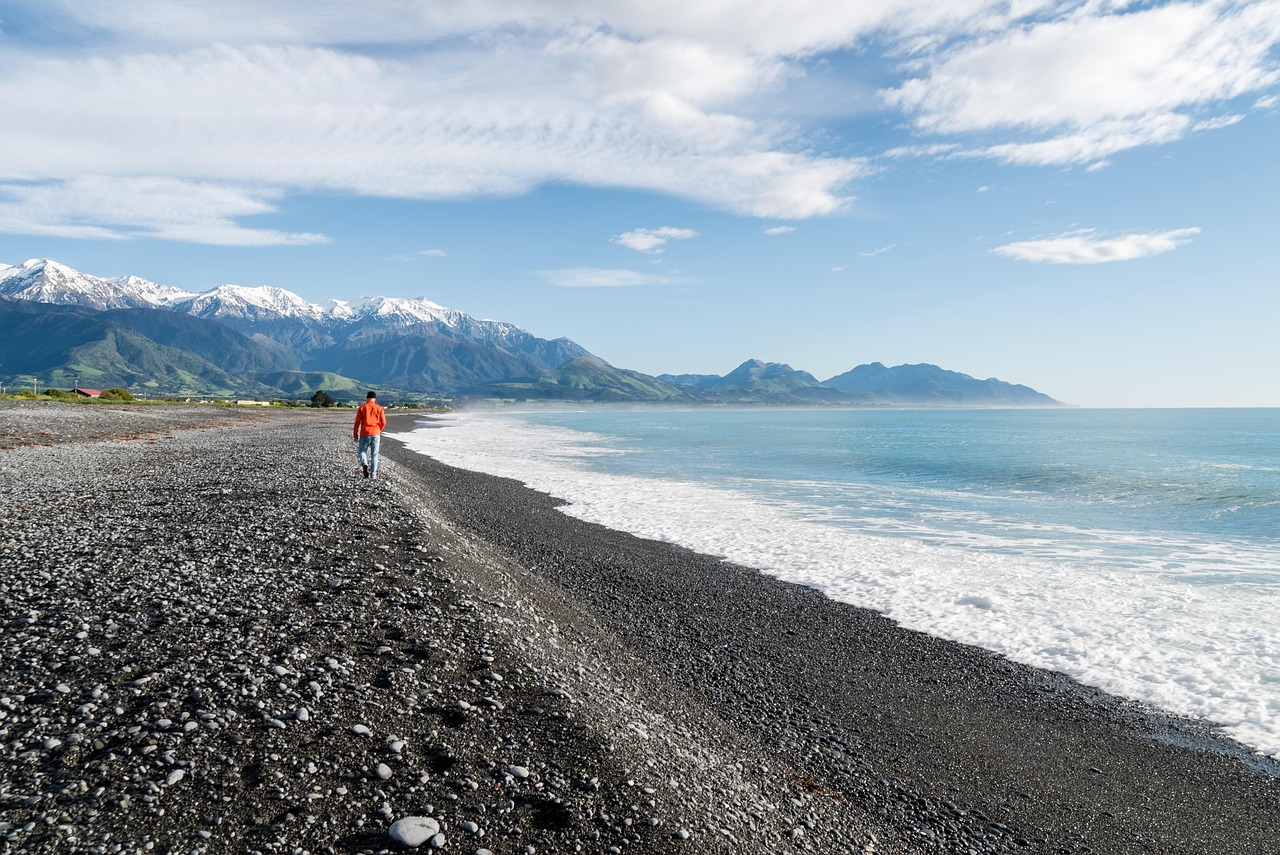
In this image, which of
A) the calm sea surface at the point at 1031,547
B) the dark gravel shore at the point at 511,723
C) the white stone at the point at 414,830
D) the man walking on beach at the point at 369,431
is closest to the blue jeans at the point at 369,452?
the man walking on beach at the point at 369,431

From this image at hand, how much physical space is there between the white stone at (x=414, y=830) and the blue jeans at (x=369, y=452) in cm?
2019

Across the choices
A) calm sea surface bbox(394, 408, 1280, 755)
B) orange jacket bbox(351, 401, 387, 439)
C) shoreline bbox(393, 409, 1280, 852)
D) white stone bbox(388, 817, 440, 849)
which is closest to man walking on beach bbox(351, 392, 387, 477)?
orange jacket bbox(351, 401, 387, 439)

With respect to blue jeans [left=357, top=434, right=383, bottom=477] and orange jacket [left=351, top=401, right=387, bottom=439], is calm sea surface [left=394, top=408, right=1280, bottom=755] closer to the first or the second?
blue jeans [left=357, top=434, right=383, bottom=477]

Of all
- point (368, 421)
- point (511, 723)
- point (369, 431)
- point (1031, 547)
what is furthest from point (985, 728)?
point (369, 431)

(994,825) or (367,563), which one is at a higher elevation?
(367,563)

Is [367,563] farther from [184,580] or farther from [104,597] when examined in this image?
[104,597]

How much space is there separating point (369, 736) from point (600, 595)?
25.5ft

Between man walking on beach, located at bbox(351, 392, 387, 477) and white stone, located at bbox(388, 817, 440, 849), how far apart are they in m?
19.2

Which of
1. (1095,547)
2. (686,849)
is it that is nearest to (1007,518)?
(1095,547)

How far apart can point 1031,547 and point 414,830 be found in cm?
2023

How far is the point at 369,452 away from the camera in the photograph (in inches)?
957

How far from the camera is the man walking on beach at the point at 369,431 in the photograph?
23531mm

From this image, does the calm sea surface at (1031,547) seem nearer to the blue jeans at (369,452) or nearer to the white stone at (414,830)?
the blue jeans at (369,452)

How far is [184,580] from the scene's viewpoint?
10.6 m
